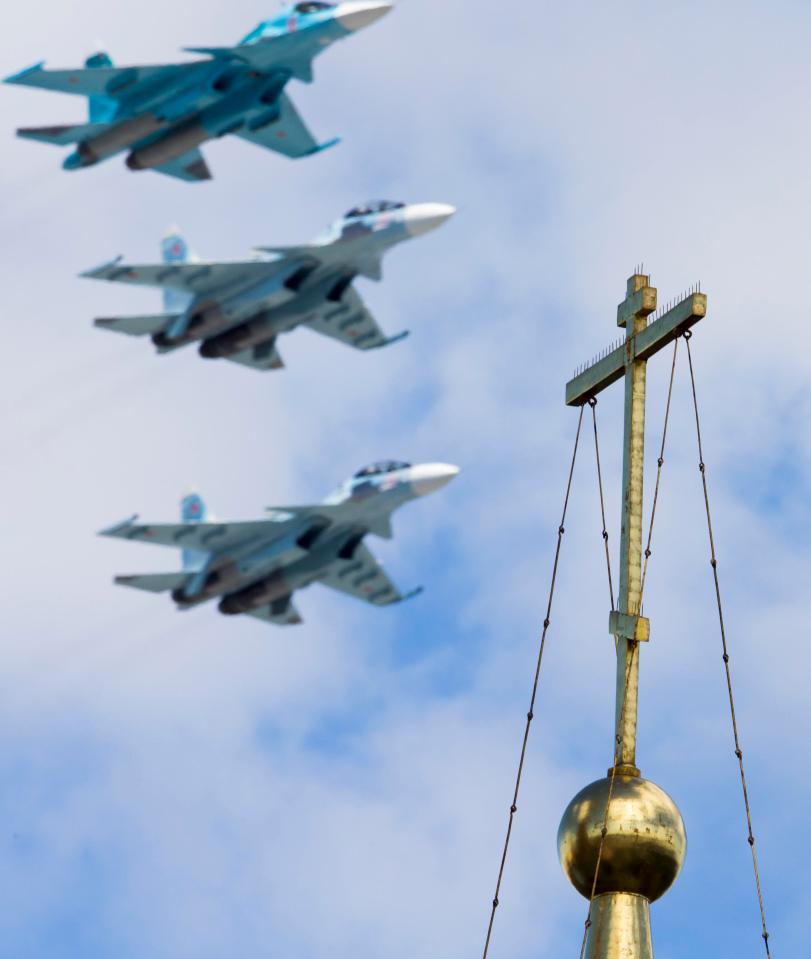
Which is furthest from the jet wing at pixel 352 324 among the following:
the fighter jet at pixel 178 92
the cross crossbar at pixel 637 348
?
the cross crossbar at pixel 637 348

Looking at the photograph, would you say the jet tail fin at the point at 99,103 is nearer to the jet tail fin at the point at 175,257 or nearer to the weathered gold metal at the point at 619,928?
the jet tail fin at the point at 175,257

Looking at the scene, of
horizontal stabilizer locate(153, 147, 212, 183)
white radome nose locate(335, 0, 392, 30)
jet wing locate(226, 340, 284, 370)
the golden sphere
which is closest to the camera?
the golden sphere

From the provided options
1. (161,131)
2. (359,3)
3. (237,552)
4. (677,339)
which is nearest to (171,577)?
(237,552)

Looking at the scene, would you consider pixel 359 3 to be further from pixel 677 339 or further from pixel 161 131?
pixel 677 339

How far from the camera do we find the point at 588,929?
35.9 meters

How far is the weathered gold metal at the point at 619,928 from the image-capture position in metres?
35.2

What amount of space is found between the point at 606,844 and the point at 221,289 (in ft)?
263

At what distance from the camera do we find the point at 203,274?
11350cm

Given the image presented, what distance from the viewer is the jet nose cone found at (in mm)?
108062

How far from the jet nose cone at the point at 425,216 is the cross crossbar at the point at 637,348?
6787 cm

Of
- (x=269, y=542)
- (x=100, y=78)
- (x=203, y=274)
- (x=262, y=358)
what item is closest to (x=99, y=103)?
(x=100, y=78)

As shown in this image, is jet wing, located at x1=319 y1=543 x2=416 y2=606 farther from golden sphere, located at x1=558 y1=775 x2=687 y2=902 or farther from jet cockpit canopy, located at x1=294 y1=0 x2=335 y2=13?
golden sphere, located at x1=558 y1=775 x2=687 y2=902

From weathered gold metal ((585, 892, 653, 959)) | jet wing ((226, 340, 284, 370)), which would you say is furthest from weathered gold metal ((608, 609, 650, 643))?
jet wing ((226, 340, 284, 370))

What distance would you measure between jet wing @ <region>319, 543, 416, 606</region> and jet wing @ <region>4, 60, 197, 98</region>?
27.3 metres
